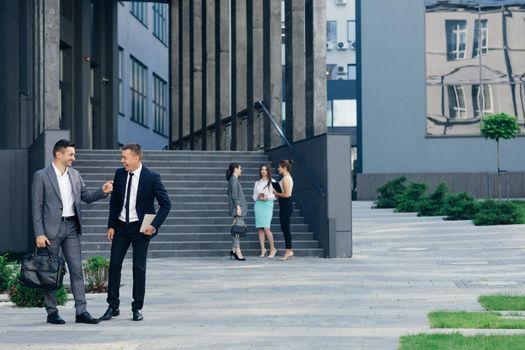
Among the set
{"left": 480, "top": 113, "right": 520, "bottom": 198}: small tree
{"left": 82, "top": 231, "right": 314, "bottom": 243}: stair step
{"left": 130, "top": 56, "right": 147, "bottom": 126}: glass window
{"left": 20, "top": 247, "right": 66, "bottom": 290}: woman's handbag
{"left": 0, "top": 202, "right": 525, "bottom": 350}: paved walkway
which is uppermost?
{"left": 130, "top": 56, "right": 147, "bottom": 126}: glass window

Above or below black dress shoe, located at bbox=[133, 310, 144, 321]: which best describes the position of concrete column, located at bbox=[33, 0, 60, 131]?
above

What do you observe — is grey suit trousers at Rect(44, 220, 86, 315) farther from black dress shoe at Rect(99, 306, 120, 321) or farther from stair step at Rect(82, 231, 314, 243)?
stair step at Rect(82, 231, 314, 243)

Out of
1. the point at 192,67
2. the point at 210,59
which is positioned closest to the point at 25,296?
the point at 210,59

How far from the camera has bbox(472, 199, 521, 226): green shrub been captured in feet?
98.7

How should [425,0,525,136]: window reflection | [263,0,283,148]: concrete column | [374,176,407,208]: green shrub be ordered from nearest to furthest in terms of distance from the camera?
[263,0,283,148]: concrete column → [374,176,407,208]: green shrub → [425,0,525,136]: window reflection

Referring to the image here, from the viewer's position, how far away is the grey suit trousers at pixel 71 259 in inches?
480

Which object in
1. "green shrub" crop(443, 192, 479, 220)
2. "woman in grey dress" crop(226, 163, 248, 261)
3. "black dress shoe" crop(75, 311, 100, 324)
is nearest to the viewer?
"black dress shoe" crop(75, 311, 100, 324)

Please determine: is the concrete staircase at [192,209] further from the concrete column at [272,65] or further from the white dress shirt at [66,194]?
the white dress shirt at [66,194]

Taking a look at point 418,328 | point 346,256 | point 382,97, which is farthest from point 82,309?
point 382,97

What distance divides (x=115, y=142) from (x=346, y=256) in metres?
25.5

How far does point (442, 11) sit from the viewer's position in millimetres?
43844

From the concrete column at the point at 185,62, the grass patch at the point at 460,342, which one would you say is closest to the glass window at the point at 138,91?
the concrete column at the point at 185,62

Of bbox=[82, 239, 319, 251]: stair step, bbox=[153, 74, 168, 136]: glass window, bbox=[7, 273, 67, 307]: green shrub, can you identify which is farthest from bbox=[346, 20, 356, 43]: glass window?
bbox=[7, 273, 67, 307]: green shrub

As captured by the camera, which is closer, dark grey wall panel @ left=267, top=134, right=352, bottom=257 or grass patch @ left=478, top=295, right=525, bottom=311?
grass patch @ left=478, top=295, right=525, bottom=311
